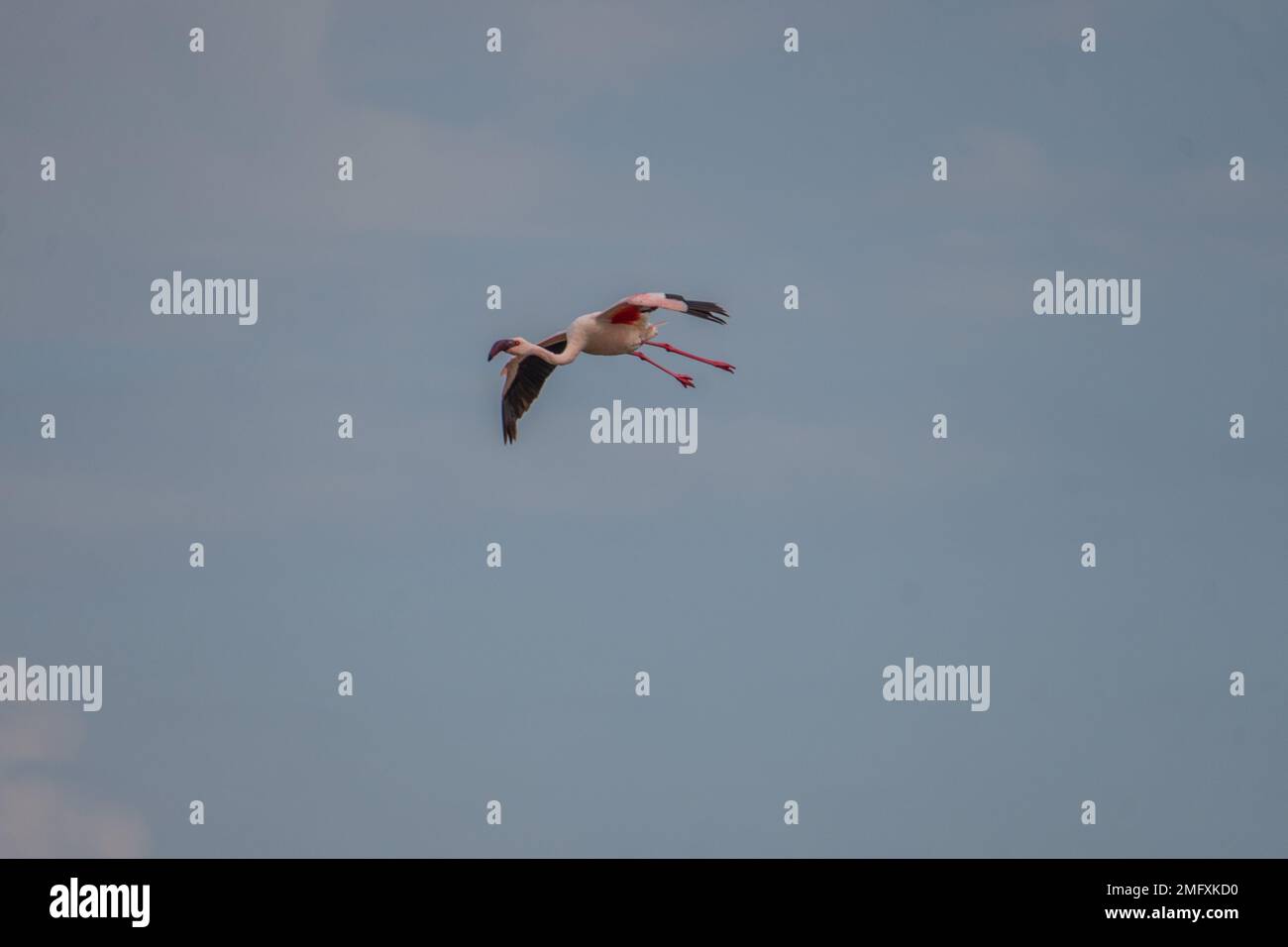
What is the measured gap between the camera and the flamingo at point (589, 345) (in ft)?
146

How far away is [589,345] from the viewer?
4675 cm

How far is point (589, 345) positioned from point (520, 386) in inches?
90.6

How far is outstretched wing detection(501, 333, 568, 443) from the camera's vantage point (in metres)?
48.3

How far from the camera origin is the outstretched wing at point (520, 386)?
48256 mm

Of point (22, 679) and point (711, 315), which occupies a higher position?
point (711, 315)

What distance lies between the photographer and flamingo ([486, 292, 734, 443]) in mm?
44375

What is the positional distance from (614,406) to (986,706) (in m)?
13.3

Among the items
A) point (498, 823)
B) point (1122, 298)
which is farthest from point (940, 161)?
point (498, 823)

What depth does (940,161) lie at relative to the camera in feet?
176

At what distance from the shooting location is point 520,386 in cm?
4847

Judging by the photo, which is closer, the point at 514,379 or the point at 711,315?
the point at 711,315
